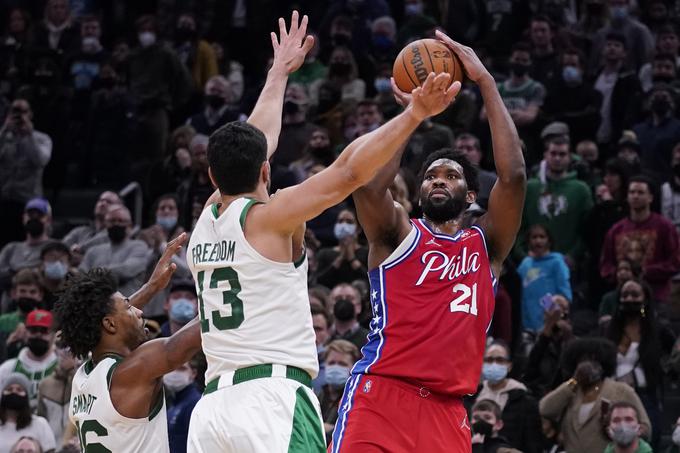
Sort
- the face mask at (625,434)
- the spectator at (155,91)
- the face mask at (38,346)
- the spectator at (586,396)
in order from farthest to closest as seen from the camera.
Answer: the spectator at (155,91), the face mask at (38,346), the spectator at (586,396), the face mask at (625,434)

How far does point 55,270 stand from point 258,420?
355 inches

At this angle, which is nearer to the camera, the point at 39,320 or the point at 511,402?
the point at 511,402

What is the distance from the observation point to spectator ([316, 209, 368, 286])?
1380cm

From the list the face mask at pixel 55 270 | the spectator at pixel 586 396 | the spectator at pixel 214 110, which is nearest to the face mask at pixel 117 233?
the face mask at pixel 55 270

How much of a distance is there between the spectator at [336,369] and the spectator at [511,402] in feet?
3.73

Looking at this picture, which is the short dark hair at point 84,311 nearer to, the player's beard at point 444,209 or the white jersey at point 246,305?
the white jersey at point 246,305

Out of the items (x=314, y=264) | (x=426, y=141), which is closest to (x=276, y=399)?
(x=314, y=264)

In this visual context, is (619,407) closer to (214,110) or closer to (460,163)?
(460,163)

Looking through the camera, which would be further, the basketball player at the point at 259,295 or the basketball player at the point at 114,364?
the basketball player at the point at 114,364

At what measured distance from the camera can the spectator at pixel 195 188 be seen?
15.4m

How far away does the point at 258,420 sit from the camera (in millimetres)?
5941

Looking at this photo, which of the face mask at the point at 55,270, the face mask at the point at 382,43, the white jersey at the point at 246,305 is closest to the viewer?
the white jersey at the point at 246,305

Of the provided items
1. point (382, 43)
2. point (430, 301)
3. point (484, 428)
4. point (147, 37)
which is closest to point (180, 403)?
point (484, 428)

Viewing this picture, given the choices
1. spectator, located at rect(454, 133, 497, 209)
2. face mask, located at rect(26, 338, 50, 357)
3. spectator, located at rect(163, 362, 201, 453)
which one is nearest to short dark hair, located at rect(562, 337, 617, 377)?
spectator, located at rect(454, 133, 497, 209)
